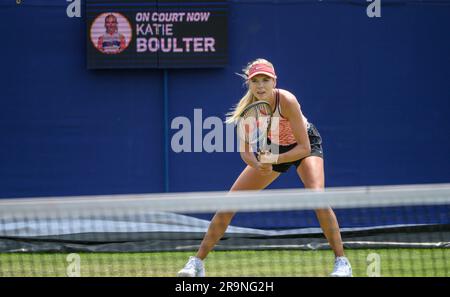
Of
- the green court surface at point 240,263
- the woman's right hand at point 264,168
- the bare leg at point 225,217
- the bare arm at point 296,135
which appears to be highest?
the bare arm at point 296,135

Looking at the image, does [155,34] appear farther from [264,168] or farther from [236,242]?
[264,168]

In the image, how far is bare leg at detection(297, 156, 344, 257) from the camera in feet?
18.9

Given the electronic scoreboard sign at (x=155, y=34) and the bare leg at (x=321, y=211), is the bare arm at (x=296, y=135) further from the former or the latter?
the electronic scoreboard sign at (x=155, y=34)

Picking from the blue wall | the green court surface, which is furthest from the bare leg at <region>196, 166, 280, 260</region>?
the blue wall

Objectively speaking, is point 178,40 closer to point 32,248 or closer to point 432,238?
point 32,248

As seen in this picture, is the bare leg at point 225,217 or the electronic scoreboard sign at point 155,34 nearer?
the bare leg at point 225,217

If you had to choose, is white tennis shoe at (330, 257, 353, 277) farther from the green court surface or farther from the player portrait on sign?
the player portrait on sign

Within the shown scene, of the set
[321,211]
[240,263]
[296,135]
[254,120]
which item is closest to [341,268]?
[321,211]

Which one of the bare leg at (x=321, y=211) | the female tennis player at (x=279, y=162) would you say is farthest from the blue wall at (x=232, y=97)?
the bare leg at (x=321, y=211)

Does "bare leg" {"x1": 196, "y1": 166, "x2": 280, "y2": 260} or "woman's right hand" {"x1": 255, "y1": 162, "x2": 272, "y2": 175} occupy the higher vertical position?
"woman's right hand" {"x1": 255, "y1": 162, "x2": 272, "y2": 175}

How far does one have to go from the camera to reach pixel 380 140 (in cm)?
802

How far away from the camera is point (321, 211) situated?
5.75m

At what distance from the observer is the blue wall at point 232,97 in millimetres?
7918

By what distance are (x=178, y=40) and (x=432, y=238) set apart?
8.84 feet
